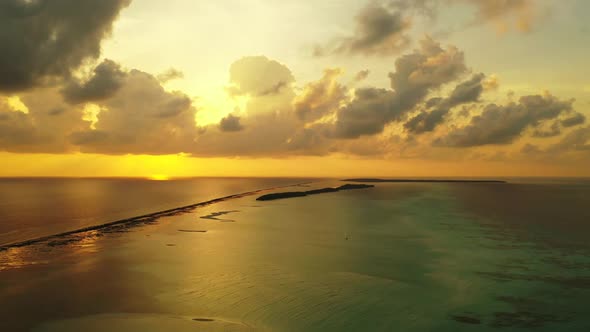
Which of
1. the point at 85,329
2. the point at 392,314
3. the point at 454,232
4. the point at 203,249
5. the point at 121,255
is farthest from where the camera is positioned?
the point at 454,232

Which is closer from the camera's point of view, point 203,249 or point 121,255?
point 121,255

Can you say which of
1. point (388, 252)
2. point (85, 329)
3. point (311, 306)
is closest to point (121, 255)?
point (85, 329)

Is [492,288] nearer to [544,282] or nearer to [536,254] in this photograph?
[544,282]

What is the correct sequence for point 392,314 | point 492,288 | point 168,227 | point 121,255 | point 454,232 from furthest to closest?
1. point 168,227
2. point 454,232
3. point 121,255
4. point 492,288
5. point 392,314

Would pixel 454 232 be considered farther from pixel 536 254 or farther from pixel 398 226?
pixel 536 254

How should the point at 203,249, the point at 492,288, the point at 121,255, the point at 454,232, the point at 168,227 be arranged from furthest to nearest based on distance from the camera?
the point at 168,227 → the point at 454,232 → the point at 203,249 → the point at 121,255 → the point at 492,288

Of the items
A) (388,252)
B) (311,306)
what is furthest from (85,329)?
(388,252)
